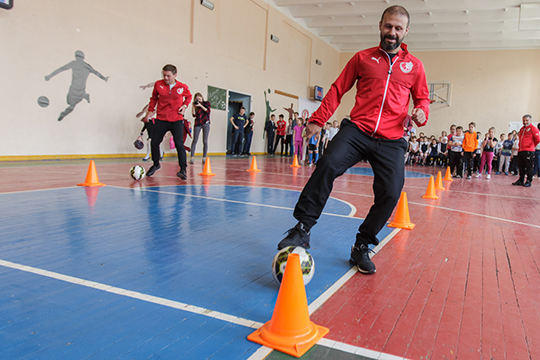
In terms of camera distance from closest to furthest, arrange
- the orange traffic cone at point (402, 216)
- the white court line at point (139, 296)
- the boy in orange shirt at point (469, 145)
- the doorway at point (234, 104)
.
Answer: the white court line at point (139, 296)
the orange traffic cone at point (402, 216)
the boy in orange shirt at point (469, 145)
the doorway at point (234, 104)

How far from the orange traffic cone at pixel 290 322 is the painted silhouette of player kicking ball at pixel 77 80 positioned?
35.8 feet

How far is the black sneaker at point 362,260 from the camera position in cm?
283

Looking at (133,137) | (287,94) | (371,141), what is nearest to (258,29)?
(287,94)

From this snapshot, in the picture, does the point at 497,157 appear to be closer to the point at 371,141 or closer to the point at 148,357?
the point at 371,141

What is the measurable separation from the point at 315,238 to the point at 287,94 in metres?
19.2

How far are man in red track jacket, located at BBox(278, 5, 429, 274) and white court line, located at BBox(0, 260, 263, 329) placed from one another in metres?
1.22

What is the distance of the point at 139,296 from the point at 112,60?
11440 mm

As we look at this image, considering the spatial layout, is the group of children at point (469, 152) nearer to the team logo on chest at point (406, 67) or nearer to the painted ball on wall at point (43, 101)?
the team logo on chest at point (406, 67)

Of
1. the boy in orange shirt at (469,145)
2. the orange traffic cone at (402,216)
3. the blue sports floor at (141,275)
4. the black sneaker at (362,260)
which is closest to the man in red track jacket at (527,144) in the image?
the boy in orange shirt at (469,145)

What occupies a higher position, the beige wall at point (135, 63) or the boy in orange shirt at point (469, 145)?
the beige wall at point (135, 63)

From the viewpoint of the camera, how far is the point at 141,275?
8.41 feet

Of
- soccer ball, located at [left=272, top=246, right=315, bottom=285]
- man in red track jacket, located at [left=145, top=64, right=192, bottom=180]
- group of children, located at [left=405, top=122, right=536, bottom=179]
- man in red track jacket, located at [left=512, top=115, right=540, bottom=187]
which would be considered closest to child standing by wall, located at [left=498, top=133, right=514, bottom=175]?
group of children, located at [left=405, top=122, right=536, bottom=179]

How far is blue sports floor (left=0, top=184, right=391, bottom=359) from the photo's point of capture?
Result: 1.75 metres

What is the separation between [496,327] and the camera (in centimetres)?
207
